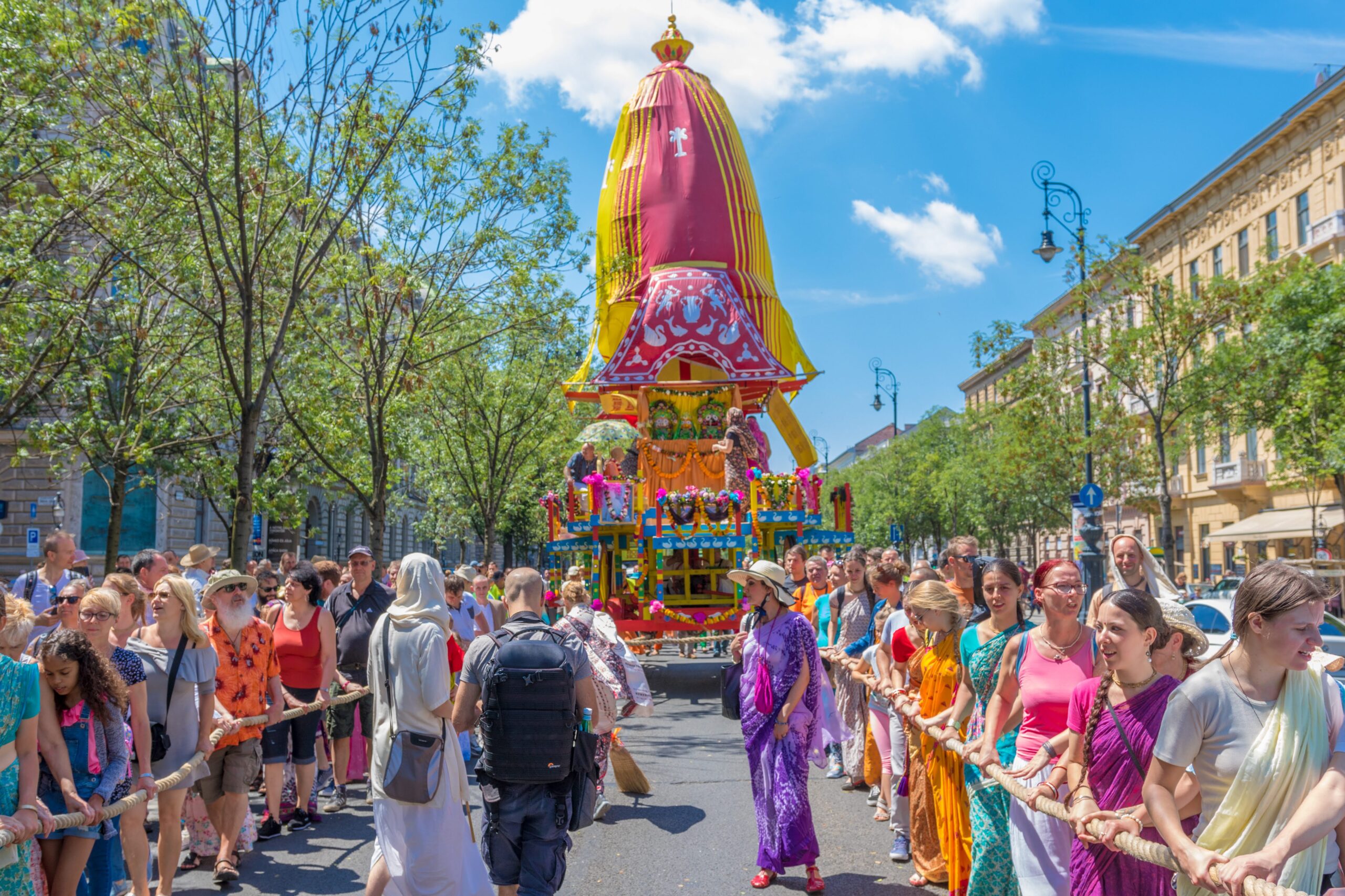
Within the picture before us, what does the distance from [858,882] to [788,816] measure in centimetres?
59

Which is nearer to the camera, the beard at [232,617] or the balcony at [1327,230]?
the beard at [232,617]

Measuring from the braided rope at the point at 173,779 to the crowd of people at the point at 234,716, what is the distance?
0.07 feet

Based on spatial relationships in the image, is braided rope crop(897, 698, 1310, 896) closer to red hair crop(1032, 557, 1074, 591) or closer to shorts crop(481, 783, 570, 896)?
red hair crop(1032, 557, 1074, 591)

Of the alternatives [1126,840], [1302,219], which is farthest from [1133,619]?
[1302,219]

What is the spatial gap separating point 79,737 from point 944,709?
413 cm

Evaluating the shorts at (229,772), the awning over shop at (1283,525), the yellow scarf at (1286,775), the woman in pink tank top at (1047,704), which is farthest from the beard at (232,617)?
the awning over shop at (1283,525)

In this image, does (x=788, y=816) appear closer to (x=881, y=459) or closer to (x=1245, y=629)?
(x=1245, y=629)

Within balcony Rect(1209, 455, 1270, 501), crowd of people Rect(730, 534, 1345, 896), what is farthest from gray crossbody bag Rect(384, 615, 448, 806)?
balcony Rect(1209, 455, 1270, 501)

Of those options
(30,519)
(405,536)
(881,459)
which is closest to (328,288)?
(30,519)

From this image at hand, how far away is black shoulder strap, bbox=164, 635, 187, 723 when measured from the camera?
5.57m

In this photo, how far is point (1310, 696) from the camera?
292 centimetres

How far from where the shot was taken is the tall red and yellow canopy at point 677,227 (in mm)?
18156

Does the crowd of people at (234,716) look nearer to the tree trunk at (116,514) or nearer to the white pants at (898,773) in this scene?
the white pants at (898,773)

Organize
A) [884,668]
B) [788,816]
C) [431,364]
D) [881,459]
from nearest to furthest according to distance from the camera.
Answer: [788,816] < [884,668] < [431,364] < [881,459]
